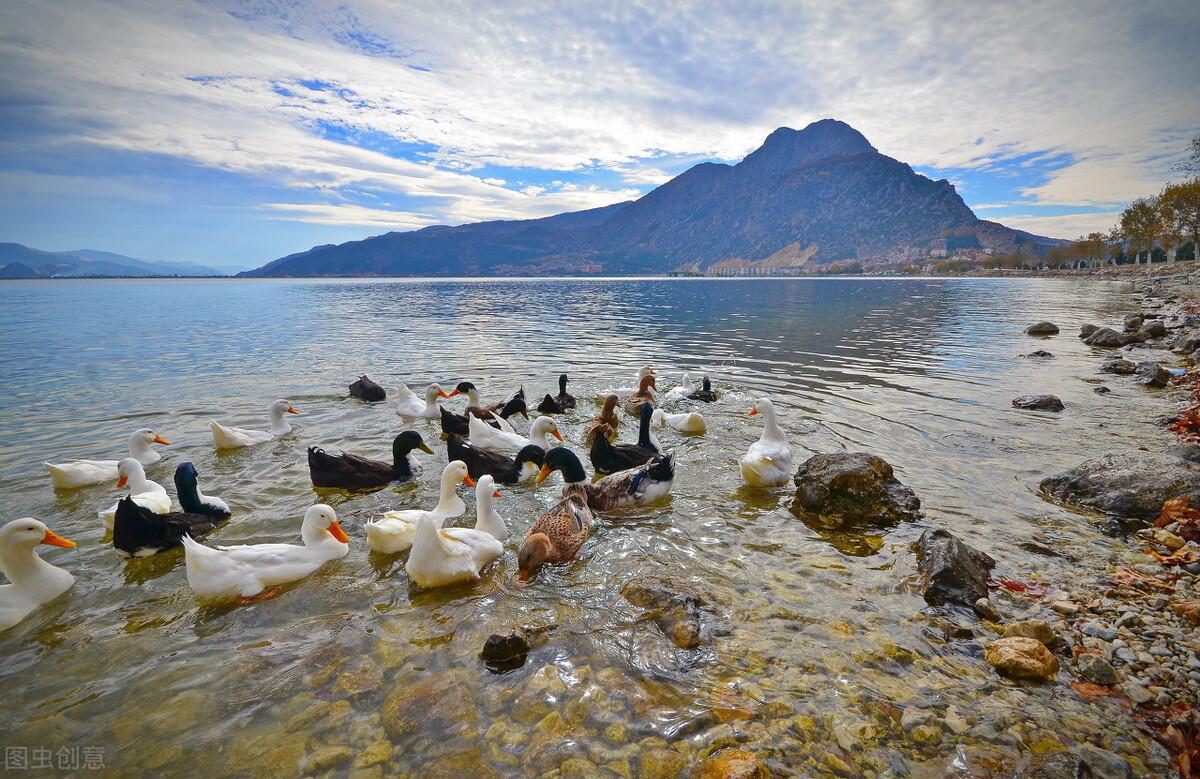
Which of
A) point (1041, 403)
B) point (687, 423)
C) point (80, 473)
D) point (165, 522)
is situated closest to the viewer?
point (165, 522)

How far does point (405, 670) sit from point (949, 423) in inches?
533

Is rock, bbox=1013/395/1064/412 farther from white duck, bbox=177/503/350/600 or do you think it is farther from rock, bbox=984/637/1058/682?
white duck, bbox=177/503/350/600

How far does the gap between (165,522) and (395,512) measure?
320cm

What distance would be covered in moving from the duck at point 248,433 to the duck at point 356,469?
3083mm

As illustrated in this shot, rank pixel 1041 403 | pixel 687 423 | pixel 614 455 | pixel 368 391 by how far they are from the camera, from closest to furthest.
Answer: pixel 614 455, pixel 687 423, pixel 1041 403, pixel 368 391

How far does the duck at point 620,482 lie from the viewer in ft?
29.1

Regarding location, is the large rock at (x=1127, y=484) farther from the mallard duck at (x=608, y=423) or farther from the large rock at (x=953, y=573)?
the mallard duck at (x=608, y=423)

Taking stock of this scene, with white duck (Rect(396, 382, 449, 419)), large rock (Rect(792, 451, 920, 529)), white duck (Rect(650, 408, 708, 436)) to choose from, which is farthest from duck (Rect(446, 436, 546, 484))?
white duck (Rect(396, 382, 449, 419))

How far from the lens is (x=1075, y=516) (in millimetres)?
7801

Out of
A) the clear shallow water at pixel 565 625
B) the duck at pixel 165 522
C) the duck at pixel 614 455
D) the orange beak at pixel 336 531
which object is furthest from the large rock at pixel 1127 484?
the duck at pixel 165 522

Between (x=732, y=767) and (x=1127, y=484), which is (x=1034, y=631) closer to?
(x=732, y=767)

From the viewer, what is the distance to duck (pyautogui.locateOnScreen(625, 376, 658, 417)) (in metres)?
15.3

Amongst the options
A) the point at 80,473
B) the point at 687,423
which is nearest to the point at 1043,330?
the point at 687,423

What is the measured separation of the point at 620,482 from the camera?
29.6 feet
